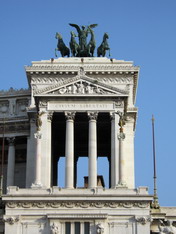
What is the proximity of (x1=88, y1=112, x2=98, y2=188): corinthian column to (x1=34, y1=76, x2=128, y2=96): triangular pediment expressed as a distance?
2.83m

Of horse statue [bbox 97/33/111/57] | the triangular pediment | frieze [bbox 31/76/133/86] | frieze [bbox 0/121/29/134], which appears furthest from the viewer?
horse statue [bbox 97/33/111/57]

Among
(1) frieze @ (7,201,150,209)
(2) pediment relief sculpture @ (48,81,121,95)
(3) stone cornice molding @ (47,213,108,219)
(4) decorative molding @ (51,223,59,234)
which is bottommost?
(4) decorative molding @ (51,223,59,234)

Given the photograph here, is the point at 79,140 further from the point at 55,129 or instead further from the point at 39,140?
the point at 39,140

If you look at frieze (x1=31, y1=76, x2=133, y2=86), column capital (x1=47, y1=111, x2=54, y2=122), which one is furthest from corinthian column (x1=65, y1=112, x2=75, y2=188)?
frieze (x1=31, y1=76, x2=133, y2=86)

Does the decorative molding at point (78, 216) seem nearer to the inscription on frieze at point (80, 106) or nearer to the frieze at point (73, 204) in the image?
the frieze at point (73, 204)

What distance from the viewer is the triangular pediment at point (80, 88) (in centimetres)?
9281

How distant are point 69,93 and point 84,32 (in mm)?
17748

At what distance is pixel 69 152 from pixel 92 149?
283 cm

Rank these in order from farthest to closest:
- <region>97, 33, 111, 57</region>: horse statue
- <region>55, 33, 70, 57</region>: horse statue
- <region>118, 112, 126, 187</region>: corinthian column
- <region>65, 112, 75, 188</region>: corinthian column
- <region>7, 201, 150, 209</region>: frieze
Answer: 1. <region>55, 33, 70, 57</region>: horse statue
2. <region>97, 33, 111, 57</region>: horse statue
3. <region>65, 112, 75, 188</region>: corinthian column
4. <region>118, 112, 126, 187</region>: corinthian column
5. <region>7, 201, 150, 209</region>: frieze

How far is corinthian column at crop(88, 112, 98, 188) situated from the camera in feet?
295

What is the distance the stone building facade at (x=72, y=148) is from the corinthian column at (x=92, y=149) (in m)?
0.12

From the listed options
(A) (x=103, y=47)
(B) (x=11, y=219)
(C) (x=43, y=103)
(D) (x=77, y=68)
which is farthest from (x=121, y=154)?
(A) (x=103, y=47)

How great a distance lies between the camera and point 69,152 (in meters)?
90.9

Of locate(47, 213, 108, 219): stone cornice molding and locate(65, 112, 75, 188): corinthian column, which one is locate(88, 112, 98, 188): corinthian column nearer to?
locate(65, 112, 75, 188): corinthian column
